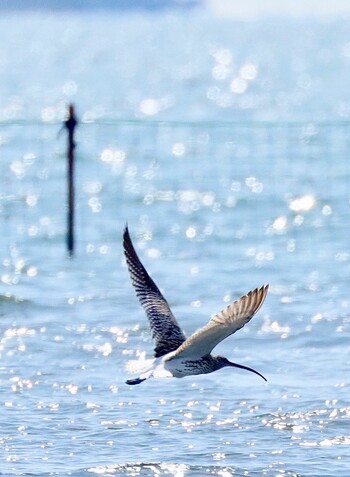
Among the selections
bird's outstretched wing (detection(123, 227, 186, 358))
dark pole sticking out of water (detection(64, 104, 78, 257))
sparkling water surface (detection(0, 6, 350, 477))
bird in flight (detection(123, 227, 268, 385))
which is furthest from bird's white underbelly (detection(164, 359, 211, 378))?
dark pole sticking out of water (detection(64, 104, 78, 257))

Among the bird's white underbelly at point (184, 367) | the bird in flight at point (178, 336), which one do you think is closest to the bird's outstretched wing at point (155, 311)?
the bird in flight at point (178, 336)

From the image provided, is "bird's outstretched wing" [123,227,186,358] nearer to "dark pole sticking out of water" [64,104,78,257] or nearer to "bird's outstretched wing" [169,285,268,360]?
"bird's outstretched wing" [169,285,268,360]

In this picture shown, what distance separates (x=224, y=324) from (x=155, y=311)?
1.22 metres

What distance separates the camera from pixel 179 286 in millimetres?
15062

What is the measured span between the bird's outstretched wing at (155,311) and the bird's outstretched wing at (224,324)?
263 millimetres

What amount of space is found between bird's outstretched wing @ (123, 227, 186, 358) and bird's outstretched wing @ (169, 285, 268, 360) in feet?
0.86

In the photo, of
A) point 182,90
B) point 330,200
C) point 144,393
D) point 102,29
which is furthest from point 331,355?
point 102,29

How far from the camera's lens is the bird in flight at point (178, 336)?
8.31 m

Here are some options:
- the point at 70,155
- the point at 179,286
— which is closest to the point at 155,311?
the point at 179,286

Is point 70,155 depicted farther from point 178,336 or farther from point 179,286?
point 178,336

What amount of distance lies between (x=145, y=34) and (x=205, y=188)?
294ft

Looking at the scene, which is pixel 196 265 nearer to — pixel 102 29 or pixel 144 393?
pixel 144 393

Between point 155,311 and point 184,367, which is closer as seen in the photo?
point 184,367

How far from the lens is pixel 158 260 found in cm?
1708
